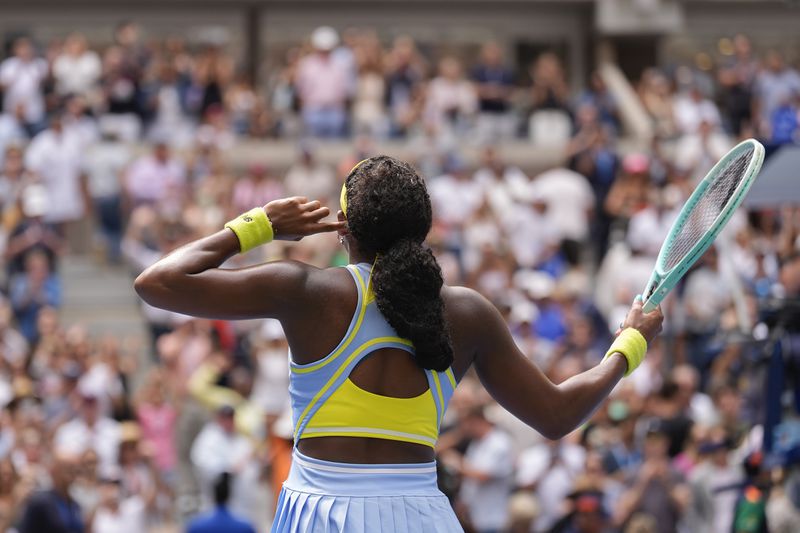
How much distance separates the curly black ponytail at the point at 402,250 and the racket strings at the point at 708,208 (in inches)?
38.6

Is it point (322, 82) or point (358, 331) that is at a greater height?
point (358, 331)

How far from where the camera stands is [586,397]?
4.09m

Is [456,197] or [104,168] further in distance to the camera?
[104,168]

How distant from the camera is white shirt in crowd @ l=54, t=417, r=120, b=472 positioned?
11445mm

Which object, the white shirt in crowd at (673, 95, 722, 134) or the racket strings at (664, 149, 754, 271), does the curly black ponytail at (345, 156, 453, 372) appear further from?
the white shirt in crowd at (673, 95, 722, 134)

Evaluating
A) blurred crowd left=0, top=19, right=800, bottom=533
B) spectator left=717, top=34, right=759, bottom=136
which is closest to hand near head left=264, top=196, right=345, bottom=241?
blurred crowd left=0, top=19, right=800, bottom=533

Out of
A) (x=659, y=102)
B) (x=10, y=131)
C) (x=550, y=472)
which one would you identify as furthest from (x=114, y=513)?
(x=659, y=102)

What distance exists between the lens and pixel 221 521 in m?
8.77

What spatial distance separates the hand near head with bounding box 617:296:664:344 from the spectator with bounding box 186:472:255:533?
4.87 metres

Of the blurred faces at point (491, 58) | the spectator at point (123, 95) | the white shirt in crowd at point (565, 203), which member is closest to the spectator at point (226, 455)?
the white shirt in crowd at point (565, 203)

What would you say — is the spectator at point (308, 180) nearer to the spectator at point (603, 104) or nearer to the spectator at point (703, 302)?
the spectator at point (703, 302)

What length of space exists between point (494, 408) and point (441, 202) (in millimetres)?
4350

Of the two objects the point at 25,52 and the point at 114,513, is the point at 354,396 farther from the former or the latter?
the point at 25,52

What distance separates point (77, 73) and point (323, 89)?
10.0 feet
